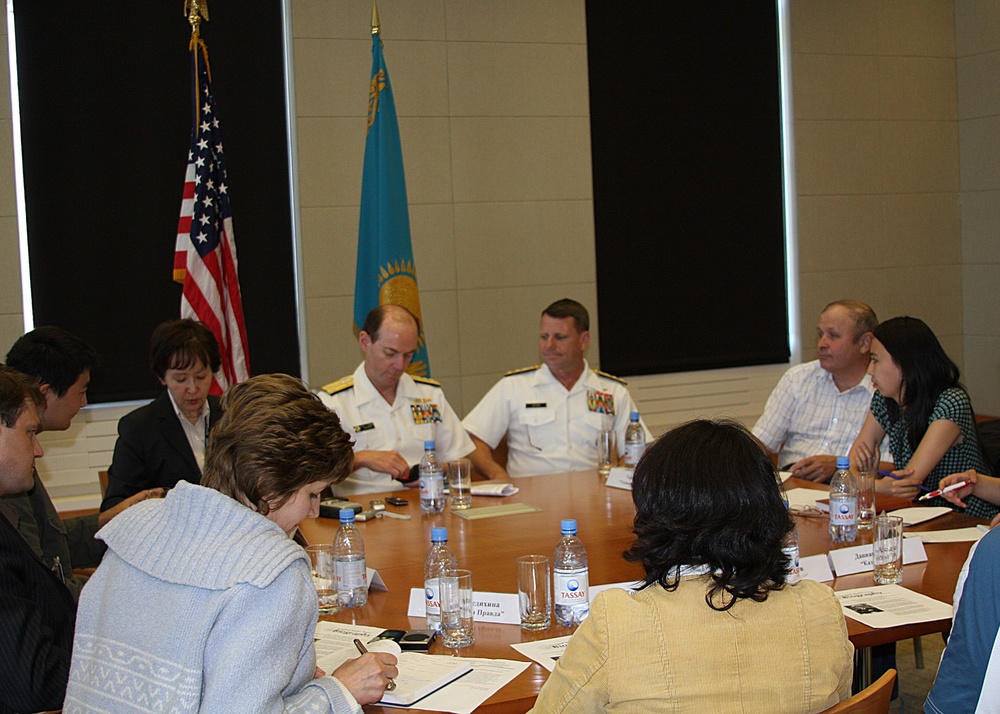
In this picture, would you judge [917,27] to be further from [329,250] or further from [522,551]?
[522,551]

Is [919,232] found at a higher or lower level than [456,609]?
higher

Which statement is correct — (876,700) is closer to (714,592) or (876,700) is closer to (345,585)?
(714,592)

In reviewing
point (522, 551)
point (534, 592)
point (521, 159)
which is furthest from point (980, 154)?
point (534, 592)

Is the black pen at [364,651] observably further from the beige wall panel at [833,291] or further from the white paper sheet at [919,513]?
the beige wall panel at [833,291]

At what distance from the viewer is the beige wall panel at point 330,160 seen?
18.9ft

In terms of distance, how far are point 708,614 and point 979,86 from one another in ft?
22.4

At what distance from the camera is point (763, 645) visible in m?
1.62

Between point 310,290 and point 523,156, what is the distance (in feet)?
5.13

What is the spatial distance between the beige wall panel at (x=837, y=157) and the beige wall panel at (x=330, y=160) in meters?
3.10

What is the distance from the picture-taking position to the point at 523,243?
625cm

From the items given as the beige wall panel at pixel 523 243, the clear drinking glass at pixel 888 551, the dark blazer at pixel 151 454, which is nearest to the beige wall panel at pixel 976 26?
the beige wall panel at pixel 523 243

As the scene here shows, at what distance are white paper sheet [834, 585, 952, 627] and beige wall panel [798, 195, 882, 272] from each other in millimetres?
4818

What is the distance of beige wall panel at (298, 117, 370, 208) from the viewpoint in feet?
18.9

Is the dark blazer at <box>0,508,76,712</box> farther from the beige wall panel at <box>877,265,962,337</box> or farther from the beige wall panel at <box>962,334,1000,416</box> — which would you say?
the beige wall panel at <box>962,334,1000,416</box>
